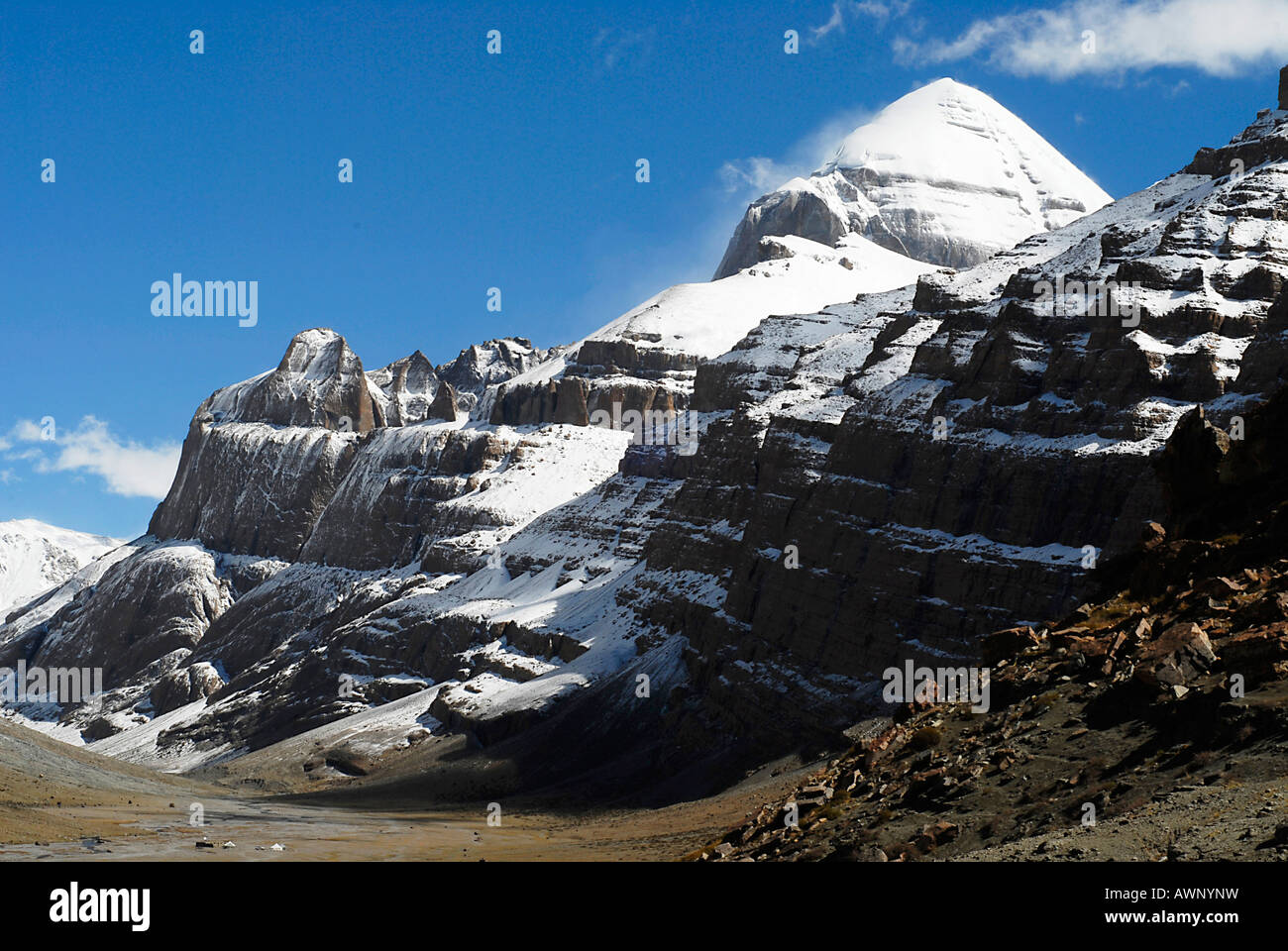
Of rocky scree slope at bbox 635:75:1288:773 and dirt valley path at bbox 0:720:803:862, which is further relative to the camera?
rocky scree slope at bbox 635:75:1288:773

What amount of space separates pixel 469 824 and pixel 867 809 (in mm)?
116489

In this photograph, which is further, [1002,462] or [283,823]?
[283,823]

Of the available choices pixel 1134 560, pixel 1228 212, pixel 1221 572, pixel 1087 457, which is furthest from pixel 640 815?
pixel 1221 572

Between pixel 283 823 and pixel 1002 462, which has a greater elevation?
pixel 1002 462
